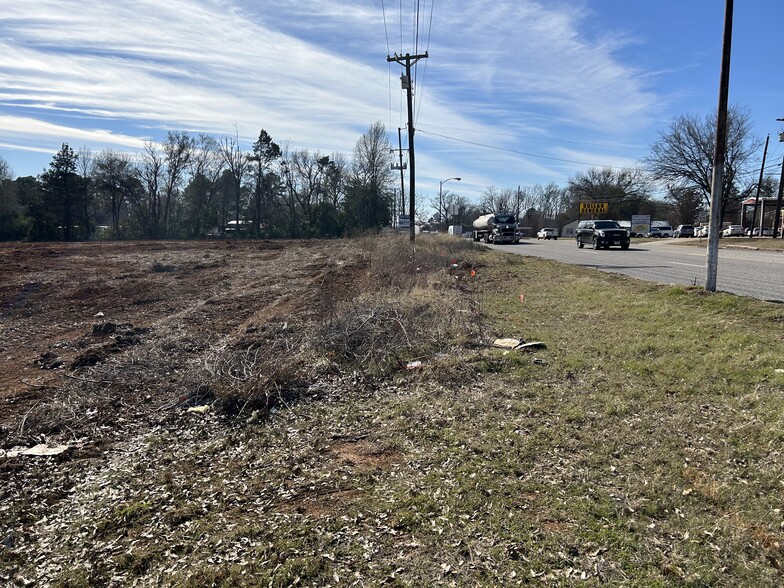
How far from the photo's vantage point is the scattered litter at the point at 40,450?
4.95m

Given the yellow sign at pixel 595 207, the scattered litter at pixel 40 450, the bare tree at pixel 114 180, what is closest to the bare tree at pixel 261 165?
the bare tree at pixel 114 180

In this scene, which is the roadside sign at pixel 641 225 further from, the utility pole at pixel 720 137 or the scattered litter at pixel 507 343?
the scattered litter at pixel 507 343

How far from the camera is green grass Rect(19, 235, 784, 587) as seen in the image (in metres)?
3.08

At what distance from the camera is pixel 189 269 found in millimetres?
23109

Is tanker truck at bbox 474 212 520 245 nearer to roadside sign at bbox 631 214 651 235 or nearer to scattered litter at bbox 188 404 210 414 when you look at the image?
roadside sign at bbox 631 214 651 235

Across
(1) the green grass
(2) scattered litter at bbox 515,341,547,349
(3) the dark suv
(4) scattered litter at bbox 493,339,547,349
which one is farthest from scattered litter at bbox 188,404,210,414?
(3) the dark suv

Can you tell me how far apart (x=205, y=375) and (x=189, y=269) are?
59.0 ft

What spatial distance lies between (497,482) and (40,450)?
177 inches

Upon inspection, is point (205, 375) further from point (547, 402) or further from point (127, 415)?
point (547, 402)

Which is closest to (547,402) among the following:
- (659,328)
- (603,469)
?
(603,469)

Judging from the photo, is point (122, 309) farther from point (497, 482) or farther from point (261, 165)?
point (261, 165)

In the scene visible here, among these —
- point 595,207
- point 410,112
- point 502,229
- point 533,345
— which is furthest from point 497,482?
point 595,207

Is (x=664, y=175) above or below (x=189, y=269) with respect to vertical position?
above

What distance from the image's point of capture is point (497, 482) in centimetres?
398
